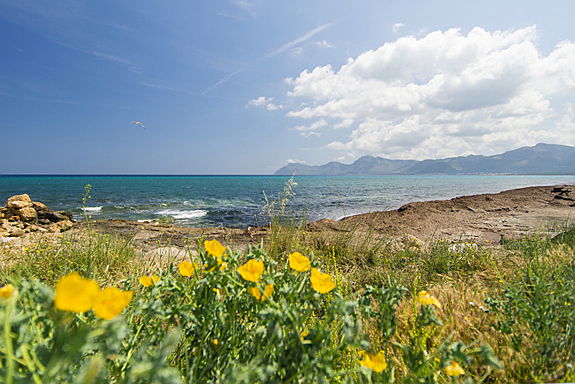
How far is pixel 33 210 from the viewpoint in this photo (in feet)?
30.2

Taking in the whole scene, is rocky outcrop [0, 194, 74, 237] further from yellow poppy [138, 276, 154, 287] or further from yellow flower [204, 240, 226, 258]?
yellow flower [204, 240, 226, 258]

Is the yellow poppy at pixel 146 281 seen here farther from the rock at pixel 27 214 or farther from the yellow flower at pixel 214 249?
the rock at pixel 27 214

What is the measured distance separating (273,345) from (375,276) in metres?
2.64

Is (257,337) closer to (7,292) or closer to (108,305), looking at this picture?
(108,305)

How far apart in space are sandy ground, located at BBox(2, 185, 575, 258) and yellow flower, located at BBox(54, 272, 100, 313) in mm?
3796

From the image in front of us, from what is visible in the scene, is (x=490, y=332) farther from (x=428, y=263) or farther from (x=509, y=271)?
(x=428, y=263)

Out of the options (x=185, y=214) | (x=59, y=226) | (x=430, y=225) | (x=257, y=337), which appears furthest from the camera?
(x=185, y=214)

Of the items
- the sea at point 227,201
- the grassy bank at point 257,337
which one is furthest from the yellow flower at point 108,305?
the sea at point 227,201

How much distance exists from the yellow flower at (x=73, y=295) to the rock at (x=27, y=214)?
11.8 m

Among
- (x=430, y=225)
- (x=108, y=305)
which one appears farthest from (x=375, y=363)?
(x=430, y=225)

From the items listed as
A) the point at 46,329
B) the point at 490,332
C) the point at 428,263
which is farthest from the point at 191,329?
the point at 428,263

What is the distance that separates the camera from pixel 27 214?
905cm

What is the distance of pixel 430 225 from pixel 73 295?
8713 mm

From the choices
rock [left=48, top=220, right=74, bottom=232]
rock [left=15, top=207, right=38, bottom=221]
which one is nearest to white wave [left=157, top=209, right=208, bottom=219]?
rock [left=48, top=220, right=74, bottom=232]
